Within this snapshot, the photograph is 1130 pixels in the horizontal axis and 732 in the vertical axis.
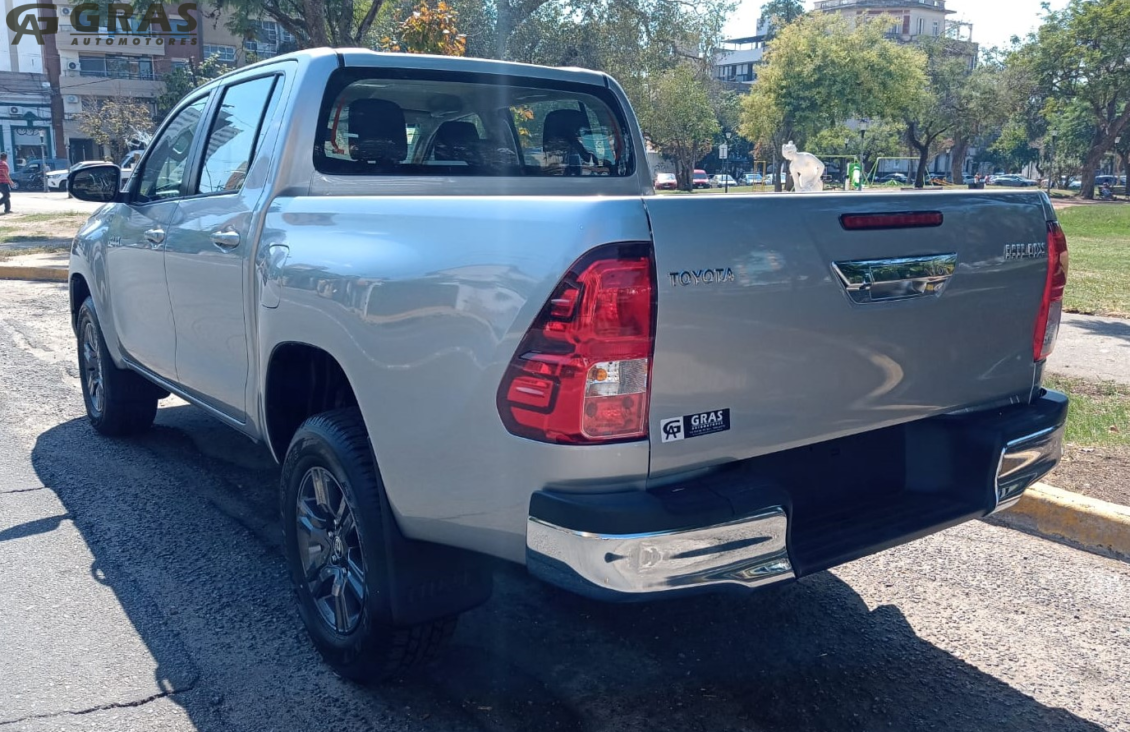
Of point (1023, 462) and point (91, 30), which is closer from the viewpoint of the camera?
point (1023, 462)

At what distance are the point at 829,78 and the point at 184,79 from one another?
33167 mm

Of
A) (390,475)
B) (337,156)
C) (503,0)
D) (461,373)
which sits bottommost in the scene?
(390,475)

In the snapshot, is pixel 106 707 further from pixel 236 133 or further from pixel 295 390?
pixel 236 133

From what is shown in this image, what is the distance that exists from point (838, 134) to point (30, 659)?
59.6 m

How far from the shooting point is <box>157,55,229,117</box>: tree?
4809 centimetres

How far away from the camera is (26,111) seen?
61594 mm

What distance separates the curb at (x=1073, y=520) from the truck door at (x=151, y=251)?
3996mm

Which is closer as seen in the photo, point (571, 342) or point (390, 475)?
point (571, 342)

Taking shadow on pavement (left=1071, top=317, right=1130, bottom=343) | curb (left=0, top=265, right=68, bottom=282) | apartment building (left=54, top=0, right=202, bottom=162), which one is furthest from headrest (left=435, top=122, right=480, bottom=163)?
apartment building (left=54, top=0, right=202, bottom=162)

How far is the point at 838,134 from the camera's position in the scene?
192ft

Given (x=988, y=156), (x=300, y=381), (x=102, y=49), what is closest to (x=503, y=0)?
(x=300, y=381)

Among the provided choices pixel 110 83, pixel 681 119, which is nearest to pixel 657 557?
pixel 681 119

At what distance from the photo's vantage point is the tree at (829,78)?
46.4m

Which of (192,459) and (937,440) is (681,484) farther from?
(192,459)
